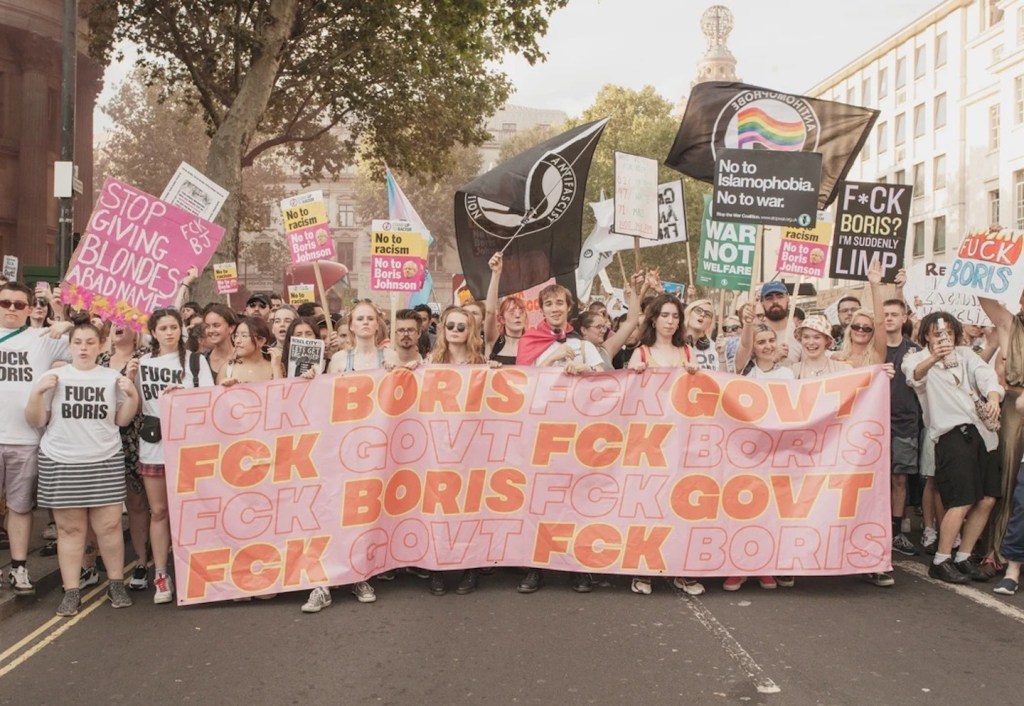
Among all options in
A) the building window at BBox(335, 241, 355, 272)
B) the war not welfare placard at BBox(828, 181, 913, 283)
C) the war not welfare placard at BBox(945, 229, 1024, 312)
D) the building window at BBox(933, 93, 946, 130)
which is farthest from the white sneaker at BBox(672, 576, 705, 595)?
the building window at BBox(335, 241, 355, 272)

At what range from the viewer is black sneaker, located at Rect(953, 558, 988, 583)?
6965mm

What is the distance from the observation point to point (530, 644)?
547 centimetres

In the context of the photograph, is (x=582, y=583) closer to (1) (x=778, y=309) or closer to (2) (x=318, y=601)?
(2) (x=318, y=601)

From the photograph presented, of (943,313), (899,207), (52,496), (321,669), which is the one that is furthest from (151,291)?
(899,207)

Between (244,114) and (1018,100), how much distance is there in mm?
32000

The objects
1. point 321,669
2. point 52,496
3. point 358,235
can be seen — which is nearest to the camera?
point 321,669

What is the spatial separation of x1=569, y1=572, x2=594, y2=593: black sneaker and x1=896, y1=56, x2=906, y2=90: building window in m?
53.9

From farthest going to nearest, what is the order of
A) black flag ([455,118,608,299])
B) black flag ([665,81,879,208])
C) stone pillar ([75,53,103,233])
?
stone pillar ([75,53,103,233]) < black flag ([665,81,879,208]) < black flag ([455,118,608,299])

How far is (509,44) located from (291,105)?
7904 mm

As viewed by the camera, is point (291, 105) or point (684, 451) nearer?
point (684, 451)

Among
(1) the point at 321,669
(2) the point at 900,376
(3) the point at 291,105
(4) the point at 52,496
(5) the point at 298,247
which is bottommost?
(1) the point at 321,669

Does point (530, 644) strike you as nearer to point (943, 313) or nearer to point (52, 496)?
point (52, 496)

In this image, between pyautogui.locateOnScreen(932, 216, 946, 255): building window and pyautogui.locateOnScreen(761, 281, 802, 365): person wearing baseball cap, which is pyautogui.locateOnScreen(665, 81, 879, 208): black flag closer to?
pyautogui.locateOnScreen(761, 281, 802, 365): person wearing baseball cap

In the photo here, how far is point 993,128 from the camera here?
142ft
